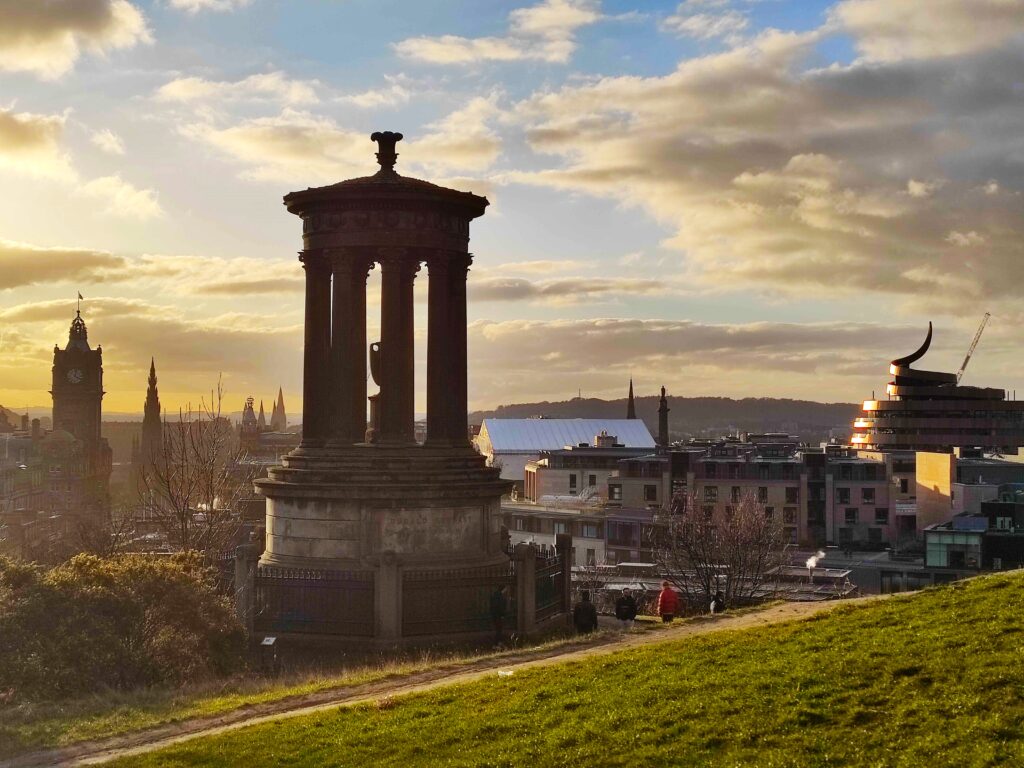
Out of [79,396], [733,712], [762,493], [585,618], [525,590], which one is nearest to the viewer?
[733,712]

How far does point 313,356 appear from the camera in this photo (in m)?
34.8

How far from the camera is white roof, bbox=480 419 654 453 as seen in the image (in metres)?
162

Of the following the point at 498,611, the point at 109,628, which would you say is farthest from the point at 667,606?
the point at 109,628

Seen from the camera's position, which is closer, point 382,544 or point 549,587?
point 382,544

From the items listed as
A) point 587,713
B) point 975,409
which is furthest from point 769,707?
point 975,409

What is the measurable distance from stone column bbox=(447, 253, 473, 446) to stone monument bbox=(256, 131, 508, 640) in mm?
41

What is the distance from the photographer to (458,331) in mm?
35469

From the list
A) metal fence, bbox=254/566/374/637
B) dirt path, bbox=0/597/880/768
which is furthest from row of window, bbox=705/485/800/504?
metal fence, bbox=254/566/374/637

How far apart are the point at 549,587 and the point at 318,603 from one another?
20.7ft

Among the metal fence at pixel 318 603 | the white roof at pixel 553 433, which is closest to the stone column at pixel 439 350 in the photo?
the metal fence at pixel 318 603

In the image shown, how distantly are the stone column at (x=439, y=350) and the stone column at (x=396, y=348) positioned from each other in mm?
619

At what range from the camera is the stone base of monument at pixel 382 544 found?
98.6ft

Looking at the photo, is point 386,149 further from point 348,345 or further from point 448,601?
point 448,601

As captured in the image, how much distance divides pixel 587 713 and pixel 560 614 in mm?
15870
